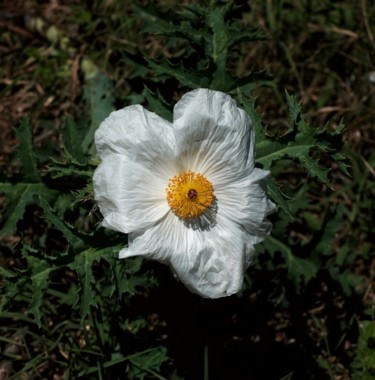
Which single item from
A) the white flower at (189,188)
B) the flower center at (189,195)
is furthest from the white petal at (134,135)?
the flower center at (189,195)

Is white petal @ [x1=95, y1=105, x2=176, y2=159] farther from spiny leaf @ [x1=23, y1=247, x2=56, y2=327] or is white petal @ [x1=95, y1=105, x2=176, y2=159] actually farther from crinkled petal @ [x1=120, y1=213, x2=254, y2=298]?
spiny leaf @ [x1=23, y1=247, x2=56, y2=327]

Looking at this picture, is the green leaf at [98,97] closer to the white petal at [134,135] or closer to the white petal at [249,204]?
the white petal at [134,135]

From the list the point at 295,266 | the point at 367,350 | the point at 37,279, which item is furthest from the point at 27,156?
the point at 367,350

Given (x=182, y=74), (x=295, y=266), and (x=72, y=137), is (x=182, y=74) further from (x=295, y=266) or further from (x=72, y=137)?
(x=295, y=266)

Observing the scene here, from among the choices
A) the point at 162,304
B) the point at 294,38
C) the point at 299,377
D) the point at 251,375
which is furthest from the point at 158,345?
the point at 294,38

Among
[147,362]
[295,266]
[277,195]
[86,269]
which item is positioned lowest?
[147,362]

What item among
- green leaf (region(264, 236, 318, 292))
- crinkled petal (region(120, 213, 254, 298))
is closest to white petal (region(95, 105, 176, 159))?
crinkled petal (region(120, 213, 254, 298))

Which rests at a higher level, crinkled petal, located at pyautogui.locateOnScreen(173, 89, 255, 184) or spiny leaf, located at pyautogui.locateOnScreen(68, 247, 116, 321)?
crinkled petal, located at pyautogui.locateOnScreen(173, 89, 255, 184)
